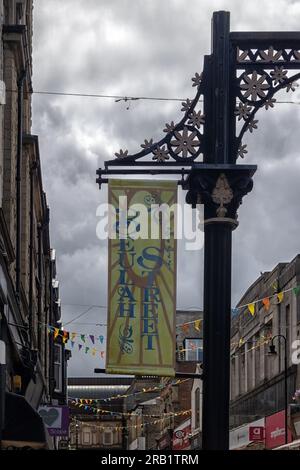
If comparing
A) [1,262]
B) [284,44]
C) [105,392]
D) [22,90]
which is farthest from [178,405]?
[105,392]

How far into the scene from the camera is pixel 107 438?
154 m

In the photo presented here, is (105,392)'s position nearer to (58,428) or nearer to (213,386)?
(58,428)

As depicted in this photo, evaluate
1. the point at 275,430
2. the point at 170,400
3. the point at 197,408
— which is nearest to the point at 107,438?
the point at 170,400

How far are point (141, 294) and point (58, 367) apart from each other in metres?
54.9

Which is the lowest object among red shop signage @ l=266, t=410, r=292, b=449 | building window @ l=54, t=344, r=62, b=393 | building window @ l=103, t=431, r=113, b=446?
building window @ l=103, t=431, r=113, b=446

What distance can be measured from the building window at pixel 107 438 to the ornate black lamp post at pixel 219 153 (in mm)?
141253

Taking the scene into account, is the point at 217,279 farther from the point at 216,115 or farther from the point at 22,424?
the point at 22,424

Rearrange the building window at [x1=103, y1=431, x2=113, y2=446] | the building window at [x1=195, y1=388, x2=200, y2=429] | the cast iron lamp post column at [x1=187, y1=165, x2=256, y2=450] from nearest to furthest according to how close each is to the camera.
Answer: the cast iron lamp post column at [x1=187, y1=165, x2=256, y2=450] → the building window at [x1=195, y1=388, x2=200, y2=429] → the building window at [x1=103, y1=431, x2=113, y2=446]

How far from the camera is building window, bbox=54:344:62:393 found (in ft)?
212

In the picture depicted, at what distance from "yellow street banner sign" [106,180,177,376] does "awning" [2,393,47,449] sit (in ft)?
30.0

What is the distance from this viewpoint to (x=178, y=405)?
84875mm

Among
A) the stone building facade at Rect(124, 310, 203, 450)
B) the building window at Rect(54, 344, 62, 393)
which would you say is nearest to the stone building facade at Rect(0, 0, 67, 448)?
the building window at Rect(54, 344, 62, 393)

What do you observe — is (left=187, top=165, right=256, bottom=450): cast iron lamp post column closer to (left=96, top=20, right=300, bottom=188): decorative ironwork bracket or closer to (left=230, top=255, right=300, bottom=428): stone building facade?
(left=96, top=20, right=300, bottom=188): decorative ironwork bracket

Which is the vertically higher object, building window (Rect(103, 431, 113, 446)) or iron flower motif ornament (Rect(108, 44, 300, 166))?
iron flower motif ornament (Rect(108, 44, 300, 166))
